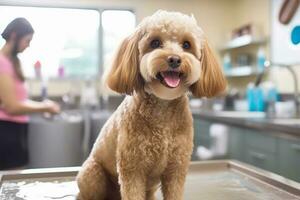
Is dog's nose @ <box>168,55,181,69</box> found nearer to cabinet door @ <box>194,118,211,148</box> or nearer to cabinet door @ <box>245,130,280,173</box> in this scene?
cabinet door @ <box>245,130,280,173</box>

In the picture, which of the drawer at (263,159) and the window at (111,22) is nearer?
the drawer at (263,159)

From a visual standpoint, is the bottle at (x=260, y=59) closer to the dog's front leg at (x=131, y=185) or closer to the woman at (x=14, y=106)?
the woman at (x=14, y=106)

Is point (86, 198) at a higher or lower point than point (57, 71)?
lower

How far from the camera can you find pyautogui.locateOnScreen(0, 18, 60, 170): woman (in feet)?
4.39

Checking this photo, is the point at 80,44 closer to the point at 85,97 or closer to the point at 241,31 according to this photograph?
the point at 85,97

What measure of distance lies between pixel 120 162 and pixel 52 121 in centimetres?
229

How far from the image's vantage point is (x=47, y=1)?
142 inches

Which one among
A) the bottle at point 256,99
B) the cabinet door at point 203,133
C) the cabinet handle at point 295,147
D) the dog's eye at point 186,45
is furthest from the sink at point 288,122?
the dog's eye at point 186,45

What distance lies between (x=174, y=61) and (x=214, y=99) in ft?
10.0

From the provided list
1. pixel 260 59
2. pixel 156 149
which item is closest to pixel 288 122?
pixel 260 59

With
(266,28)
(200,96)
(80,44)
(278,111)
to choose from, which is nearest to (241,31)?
(266,28)

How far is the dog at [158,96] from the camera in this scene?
83 cm

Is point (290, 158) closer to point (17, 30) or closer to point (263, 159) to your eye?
point (263, 159)

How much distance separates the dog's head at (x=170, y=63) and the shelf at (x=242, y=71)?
296cm
